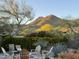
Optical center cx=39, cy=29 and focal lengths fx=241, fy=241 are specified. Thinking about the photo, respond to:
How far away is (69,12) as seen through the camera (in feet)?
95.9

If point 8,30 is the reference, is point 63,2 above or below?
above

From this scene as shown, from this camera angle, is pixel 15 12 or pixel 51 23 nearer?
pixel 51 23

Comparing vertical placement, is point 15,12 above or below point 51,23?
above

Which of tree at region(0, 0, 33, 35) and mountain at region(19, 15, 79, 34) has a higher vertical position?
tree at region(0, 0, 33, 35)

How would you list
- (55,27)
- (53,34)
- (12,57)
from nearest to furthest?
(12,57), (53,34), (55,27)

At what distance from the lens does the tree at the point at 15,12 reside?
30.7m

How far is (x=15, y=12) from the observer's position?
31.3 metres

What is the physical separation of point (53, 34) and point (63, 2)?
469cm

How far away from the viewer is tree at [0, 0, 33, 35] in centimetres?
3072

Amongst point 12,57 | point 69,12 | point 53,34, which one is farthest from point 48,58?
point 69,12

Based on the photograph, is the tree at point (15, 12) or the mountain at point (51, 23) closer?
the mountain at point (51, 23)

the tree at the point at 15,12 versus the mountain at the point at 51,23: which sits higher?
the tree at the point at 15,12

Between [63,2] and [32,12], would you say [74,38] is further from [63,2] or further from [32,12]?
[32,12]

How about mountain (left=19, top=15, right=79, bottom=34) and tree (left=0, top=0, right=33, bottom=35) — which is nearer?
mountain (left=19, top=15, right=79, bottom=34)
